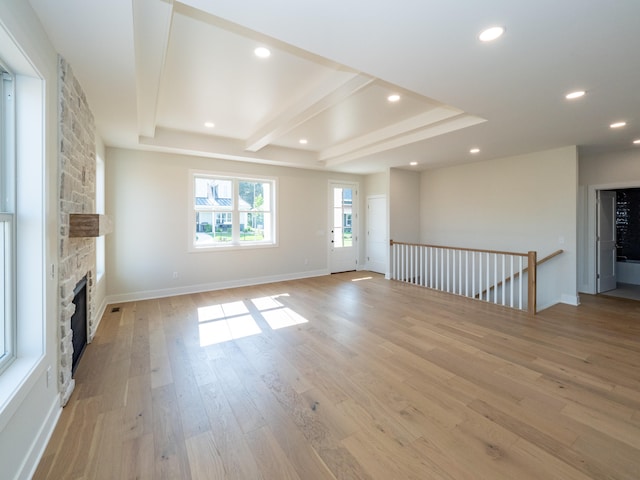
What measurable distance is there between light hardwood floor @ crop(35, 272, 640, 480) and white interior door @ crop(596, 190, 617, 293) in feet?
6.20

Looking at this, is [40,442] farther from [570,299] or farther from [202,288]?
[570,299]

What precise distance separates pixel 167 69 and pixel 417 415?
3.81 meters

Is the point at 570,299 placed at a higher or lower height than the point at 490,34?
lower

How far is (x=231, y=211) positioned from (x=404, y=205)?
160 inches

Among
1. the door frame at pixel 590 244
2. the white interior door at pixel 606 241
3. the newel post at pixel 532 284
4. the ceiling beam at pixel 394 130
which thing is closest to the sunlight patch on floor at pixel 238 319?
the ceiling beam at pixel 394 130

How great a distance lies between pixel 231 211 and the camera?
19.8 feet

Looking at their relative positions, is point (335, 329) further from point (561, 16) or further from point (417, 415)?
point (561, 16)

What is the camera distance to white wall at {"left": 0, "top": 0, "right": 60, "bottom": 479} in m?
1.61

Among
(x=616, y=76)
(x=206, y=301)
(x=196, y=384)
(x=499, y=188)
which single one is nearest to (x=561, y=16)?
(x=616, y=76)

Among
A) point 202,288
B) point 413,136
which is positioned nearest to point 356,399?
point 413,136

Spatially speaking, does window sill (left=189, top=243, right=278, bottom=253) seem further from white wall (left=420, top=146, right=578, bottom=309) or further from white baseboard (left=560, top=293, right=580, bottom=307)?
white baseboard (left=560, top=293, right=580, bottom=307)

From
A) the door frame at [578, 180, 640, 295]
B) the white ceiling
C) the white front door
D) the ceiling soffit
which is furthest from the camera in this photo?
the white front door

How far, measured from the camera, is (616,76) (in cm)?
254

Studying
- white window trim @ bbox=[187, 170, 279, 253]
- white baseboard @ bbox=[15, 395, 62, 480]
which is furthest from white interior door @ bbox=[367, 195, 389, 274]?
white baseboard @ bbox=[15, 395, 62, 480]
